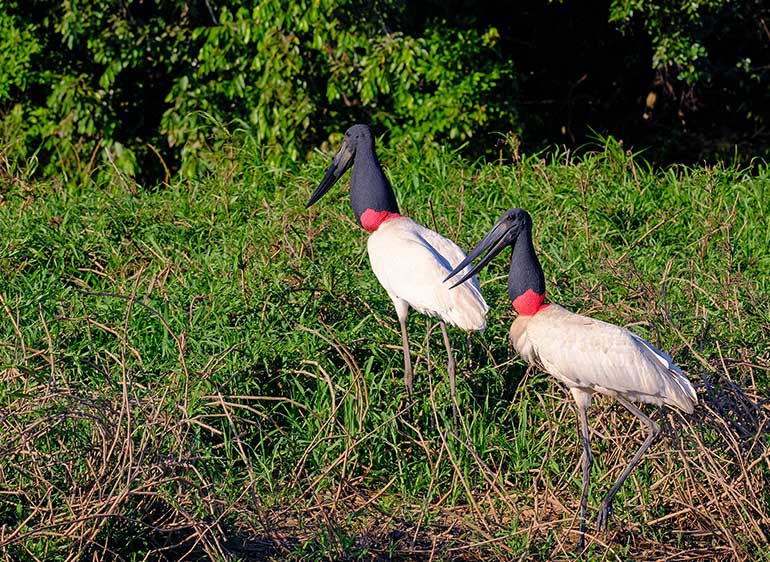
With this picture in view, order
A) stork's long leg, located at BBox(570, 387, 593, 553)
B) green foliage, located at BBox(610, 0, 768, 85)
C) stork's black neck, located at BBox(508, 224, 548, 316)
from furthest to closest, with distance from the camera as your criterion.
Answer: green foliage, located at BBox(610, 0, 768, 85)
stork's black neck, located at BBox(508, 224, 548, 316)
stork's long leg, located at BBox(570, 387, 593, 553)

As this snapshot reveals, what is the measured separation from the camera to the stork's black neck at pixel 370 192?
593cm

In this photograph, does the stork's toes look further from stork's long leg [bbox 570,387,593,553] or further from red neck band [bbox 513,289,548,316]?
red neck band [bbox 513,289,548,316]

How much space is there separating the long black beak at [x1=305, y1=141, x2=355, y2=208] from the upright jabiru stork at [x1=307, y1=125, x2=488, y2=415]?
0.26 meters

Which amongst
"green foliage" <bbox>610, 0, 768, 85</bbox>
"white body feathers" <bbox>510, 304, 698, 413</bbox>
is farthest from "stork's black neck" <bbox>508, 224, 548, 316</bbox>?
"green foliage" <bbox>610, 0, 768, 85</bbox>

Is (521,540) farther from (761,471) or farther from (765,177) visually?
(765,177)

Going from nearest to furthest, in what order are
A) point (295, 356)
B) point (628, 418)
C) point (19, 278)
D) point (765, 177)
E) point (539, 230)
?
point (628, 418), point (295, 356), point (19, 278), point (539, 230), point (765, 177)

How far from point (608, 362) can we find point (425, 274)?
43.7 inches

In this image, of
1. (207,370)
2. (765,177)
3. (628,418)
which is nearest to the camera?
(207,370)

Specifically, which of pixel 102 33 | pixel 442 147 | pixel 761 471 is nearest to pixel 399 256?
pixel 761 471

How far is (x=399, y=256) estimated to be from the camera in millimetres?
5285

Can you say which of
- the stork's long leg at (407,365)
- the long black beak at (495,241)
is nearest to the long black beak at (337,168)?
the stork's long leg at (407,365)

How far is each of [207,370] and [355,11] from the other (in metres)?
4.19

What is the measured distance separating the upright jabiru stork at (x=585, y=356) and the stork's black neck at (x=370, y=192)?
4.44 ft

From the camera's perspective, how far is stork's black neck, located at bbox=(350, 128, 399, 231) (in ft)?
19.5
